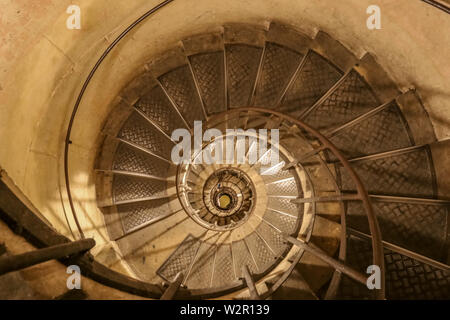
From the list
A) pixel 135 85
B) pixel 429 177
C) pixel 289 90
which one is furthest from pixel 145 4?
pixel 429 177

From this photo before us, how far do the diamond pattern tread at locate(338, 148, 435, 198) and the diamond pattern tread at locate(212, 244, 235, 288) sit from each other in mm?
2993

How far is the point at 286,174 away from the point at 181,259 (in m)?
2.84

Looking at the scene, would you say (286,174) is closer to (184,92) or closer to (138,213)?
(184,92)

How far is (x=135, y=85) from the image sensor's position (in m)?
Result: 4.56

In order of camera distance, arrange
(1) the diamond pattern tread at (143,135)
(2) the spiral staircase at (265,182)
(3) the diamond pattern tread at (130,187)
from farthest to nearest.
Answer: (3) the diamond pattern tread at (130,187) < (1) the diamond pattern tread at (143,135) < (2) the spiral staircase at (265,182)

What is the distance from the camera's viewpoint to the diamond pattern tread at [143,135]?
4641 mm

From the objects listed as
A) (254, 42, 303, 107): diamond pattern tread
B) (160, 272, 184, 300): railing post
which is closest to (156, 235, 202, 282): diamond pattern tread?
(160, 272, 184, 300): railing post

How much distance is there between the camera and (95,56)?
3633 mm

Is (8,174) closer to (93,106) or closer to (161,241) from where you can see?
(93,106)

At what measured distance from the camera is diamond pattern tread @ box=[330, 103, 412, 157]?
3.51m

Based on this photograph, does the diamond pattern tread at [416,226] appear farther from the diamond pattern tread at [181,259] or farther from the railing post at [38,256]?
the diamond pattern tread at [181,259]

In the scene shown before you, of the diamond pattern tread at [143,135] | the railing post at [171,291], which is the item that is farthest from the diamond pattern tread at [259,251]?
the diamond pattern tread at [143,135]

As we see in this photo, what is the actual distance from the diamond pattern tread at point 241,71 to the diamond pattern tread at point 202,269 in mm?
3237

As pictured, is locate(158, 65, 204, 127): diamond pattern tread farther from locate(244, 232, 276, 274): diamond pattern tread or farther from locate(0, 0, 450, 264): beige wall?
locate(244, 232, 276, 274): diamond pattern tread
